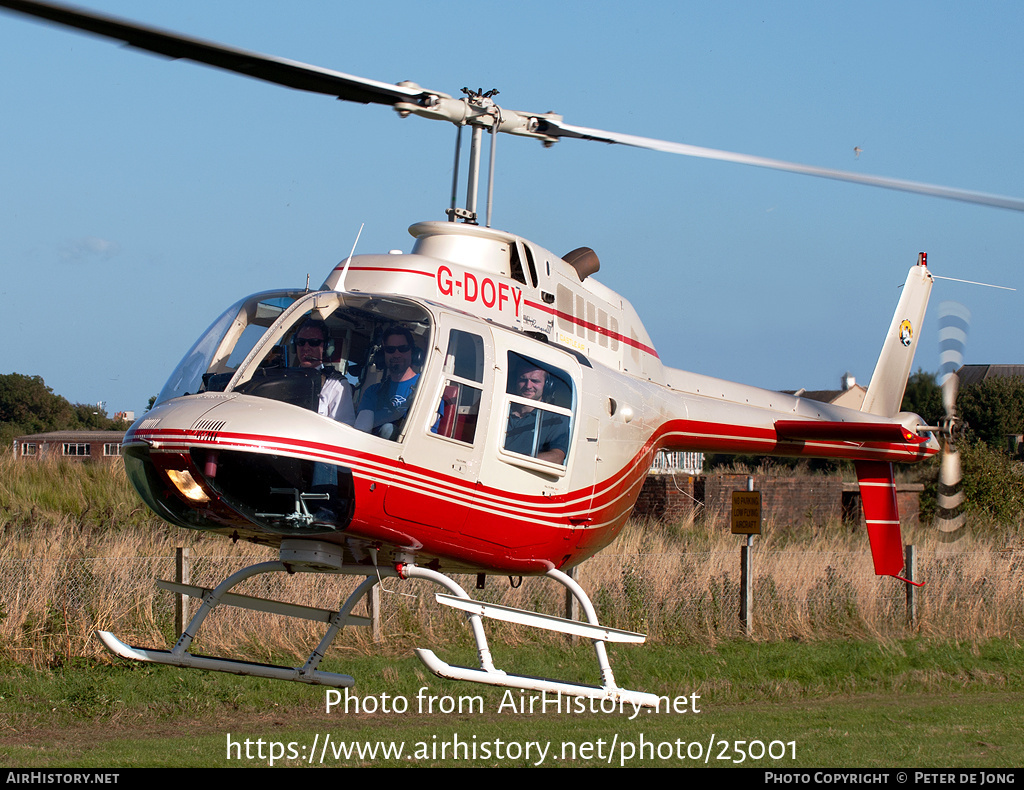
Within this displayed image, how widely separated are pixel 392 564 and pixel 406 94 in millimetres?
3284

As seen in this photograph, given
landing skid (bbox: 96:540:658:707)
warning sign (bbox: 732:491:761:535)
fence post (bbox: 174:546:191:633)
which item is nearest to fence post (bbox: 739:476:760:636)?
warning sign (bbox: 732:491:761:535)

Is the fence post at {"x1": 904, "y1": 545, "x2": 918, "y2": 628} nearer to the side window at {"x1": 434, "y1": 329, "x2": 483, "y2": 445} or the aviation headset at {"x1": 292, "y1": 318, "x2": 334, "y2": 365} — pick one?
the side window at {"x1": 434, "y1": 329, "x2": 483, "y2": 445}

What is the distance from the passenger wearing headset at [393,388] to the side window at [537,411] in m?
0.79

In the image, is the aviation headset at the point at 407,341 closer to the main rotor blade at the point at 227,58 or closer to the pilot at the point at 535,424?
the pilot at the point at 535,424

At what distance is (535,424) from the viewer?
7496 millimetres

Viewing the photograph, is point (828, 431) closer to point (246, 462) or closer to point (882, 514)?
point (882, 514)

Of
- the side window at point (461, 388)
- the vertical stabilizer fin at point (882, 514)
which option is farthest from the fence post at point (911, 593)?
the side window at point (461, 388)

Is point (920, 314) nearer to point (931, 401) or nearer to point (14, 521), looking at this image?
point (14, 521)

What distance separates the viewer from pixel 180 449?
243 inches

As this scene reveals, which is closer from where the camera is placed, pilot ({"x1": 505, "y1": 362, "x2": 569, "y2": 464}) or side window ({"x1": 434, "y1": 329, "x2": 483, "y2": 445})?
side window ({"x1": 434, "y1": 329, "x2": 483, "y2": 445})

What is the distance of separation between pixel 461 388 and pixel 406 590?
314 inches

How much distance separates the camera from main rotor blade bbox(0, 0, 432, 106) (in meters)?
4.87

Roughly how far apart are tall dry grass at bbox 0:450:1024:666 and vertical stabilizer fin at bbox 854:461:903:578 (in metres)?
4.29
